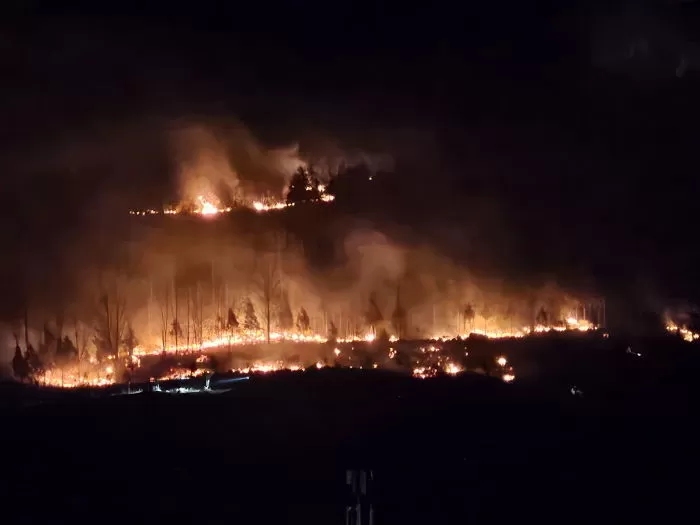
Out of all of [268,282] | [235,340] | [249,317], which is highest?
[268,282]

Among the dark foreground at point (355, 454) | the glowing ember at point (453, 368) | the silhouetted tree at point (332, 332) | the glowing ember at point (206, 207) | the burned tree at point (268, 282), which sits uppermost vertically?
the glowing ember at point (206, 207)

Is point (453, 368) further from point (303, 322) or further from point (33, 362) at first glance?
point (33, 362)

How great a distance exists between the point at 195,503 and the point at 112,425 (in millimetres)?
3973

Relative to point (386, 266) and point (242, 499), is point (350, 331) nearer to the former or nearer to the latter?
point (386, 266)

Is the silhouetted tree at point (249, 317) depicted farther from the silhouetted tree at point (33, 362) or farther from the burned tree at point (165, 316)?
the silhouetted tree at point (33, 362)

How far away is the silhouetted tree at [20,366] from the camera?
2264cm

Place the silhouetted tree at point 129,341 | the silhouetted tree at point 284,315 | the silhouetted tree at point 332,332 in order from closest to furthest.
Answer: the silhouetted tree at point 129,341, the silhouetted tree at point 332,332, the silhouetted tree at point 284,315

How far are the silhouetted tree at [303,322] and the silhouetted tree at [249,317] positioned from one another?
158 cm

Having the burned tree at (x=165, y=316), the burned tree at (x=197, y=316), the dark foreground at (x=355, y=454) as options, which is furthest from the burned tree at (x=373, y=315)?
the dark foreground at (x=355, y=454)

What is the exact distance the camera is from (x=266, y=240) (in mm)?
28828

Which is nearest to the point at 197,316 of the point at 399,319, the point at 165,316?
the point at 165,316

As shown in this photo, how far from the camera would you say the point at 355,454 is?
446 inches

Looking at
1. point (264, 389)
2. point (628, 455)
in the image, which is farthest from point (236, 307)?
point (628, 455)

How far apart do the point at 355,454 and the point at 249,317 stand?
16856 mm
